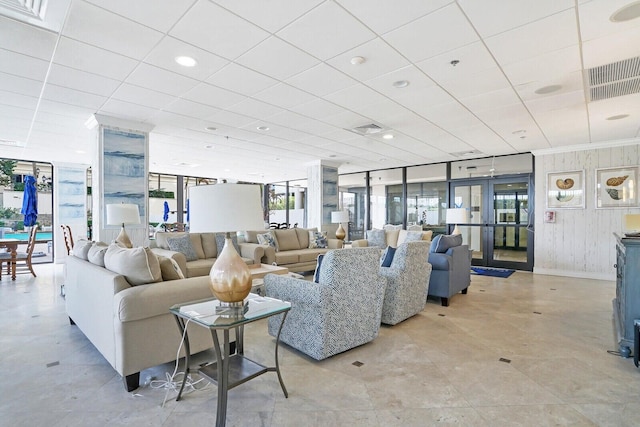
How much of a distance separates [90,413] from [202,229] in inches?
52.2

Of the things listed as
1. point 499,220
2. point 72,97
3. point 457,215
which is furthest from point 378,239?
point 72,97

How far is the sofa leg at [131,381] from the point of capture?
222cm

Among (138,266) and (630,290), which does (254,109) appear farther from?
(630,290)

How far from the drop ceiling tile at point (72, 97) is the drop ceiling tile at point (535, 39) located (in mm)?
4334

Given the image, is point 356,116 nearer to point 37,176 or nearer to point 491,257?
point 491,257

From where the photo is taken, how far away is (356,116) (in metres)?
4.67

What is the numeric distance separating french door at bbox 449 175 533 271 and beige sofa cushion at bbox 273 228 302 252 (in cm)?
430

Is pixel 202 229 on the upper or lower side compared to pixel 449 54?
lower

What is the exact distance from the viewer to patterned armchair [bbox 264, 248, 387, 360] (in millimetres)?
2629

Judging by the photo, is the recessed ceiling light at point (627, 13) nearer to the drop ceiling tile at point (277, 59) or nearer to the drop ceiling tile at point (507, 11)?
the drop ceiling tile at point (507, 11)

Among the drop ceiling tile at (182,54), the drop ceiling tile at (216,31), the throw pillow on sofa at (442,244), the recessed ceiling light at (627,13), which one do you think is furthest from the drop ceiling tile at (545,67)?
the drop ceiling tile at (182,54)

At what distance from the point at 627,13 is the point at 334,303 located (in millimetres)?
2985

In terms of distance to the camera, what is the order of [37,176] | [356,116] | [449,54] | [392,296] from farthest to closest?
[37,176], [356,116], [392,296], [449,54]

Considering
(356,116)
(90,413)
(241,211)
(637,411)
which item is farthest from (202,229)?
(356,116)
